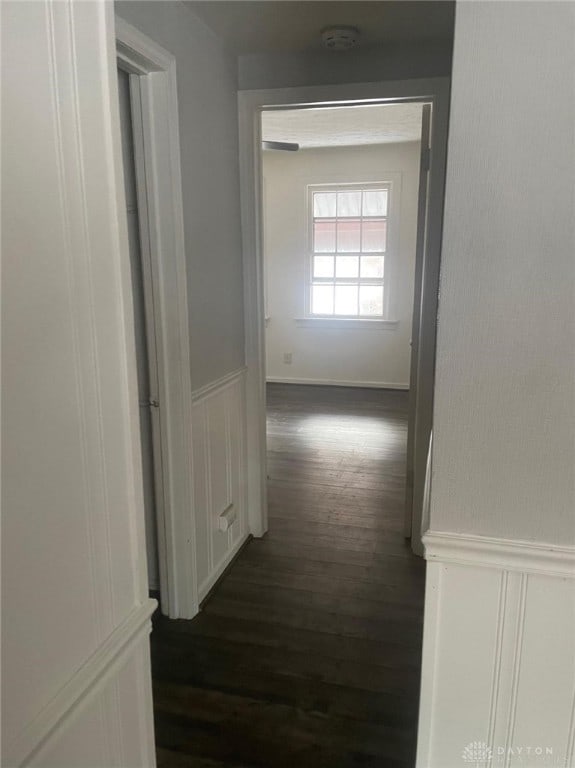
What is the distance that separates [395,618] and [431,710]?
1143 mm

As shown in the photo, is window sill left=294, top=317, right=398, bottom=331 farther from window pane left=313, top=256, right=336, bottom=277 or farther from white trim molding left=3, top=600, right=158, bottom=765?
white trim molding left=3, top=600, right=158, bottom=765

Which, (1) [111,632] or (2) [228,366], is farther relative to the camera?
(2) [228,366]

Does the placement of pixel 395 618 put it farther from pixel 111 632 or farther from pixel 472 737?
pixel 111 632

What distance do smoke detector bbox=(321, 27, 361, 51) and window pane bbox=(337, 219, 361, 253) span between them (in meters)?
3.74

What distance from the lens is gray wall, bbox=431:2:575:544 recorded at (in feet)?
3.18

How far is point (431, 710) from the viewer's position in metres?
1.24

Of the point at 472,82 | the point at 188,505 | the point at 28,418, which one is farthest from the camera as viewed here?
the point at 188,505

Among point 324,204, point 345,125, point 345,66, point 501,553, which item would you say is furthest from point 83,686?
point 324,204

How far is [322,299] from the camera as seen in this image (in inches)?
251

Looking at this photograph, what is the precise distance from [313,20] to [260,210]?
847mm

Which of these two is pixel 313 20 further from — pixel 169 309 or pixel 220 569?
pixel 220 569

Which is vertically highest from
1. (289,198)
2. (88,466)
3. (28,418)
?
(289,198)

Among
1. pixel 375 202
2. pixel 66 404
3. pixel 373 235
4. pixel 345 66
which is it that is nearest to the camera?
pixel 66 404

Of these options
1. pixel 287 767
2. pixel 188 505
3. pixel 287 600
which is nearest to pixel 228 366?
pixel 188 505
